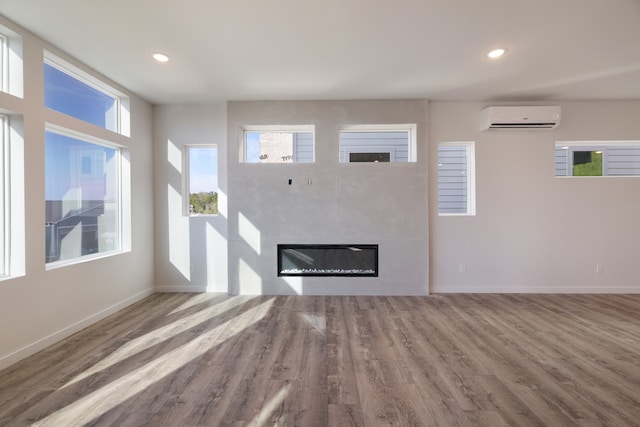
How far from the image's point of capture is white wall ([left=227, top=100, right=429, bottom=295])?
4480 mm

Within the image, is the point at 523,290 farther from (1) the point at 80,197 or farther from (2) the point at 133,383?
(1) the point at 80,197

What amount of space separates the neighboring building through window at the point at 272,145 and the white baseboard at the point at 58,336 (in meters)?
2.57

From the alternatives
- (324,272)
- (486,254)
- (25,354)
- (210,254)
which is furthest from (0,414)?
(486,254)

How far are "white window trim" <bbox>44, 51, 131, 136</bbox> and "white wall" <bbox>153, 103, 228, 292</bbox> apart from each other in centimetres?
55

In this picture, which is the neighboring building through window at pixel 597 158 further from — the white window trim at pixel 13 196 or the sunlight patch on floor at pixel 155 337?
the white window trim at pixel 13 196

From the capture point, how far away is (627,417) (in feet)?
6.21

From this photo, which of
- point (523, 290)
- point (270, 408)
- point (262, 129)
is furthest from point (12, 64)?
point (523, 290)

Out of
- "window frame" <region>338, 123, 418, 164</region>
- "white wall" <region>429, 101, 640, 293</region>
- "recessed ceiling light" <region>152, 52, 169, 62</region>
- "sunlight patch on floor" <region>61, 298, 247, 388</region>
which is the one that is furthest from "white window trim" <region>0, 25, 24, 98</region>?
"white wall" <region>429, 101, 640, 293</region>

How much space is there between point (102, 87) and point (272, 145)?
7.24 ft

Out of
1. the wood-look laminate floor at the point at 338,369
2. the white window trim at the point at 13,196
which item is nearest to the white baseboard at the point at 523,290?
the wood-look laminate floor at the point at 338,369

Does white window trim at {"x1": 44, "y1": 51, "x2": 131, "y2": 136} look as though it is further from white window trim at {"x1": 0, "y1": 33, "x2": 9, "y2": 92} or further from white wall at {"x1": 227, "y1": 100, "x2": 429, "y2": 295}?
white wall at {"x1": 227, "y1": 100, "x2": 429, "y2": 295}

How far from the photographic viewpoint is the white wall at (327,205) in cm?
448

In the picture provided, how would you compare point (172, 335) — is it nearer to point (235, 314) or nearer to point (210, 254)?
point (235, 314)

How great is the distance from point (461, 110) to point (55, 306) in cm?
554
